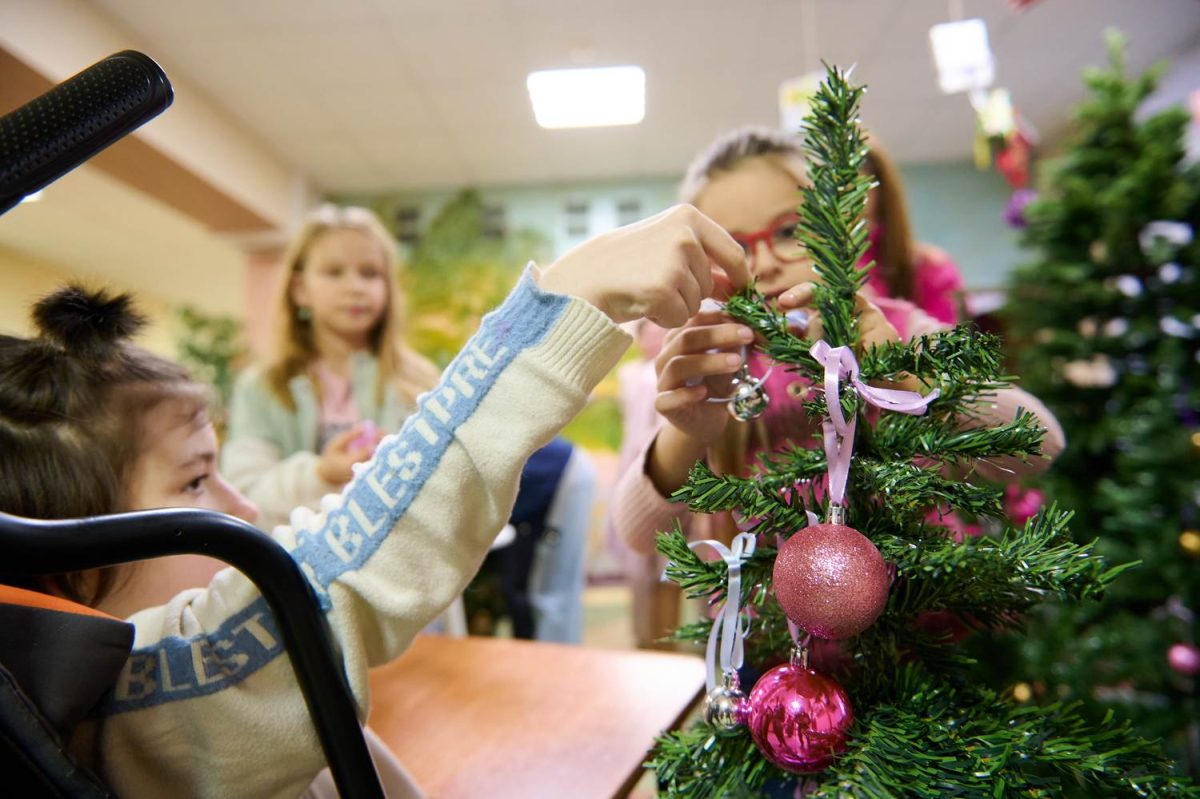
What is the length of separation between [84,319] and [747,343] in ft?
1.49

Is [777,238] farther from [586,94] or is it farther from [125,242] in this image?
[125,242]

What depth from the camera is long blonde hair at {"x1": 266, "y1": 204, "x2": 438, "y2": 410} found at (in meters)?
1.50

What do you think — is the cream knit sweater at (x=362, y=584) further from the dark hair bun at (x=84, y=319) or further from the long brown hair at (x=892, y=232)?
the long brown hair at (x=892, y=232)

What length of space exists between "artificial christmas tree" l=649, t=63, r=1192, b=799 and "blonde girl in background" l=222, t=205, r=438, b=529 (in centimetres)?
106

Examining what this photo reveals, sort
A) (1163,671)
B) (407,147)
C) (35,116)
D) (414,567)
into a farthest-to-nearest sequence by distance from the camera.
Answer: (407,147)
(1163,671)
(414,567)
(35,116)

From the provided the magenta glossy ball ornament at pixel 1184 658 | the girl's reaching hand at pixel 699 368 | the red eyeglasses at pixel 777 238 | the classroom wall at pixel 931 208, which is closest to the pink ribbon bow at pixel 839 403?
the girl's reaching hand at pixel 699 368

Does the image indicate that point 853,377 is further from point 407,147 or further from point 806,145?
point 407,147

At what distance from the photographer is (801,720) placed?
38 centimetres

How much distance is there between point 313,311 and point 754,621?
1.40 m

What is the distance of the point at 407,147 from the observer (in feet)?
14.7

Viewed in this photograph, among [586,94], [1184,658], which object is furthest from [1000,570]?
[586,94]

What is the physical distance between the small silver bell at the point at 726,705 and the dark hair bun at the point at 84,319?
48cm

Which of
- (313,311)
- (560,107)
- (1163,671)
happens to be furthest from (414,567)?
(560,107)

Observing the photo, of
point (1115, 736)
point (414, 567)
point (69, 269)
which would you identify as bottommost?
point (1115, 736)
